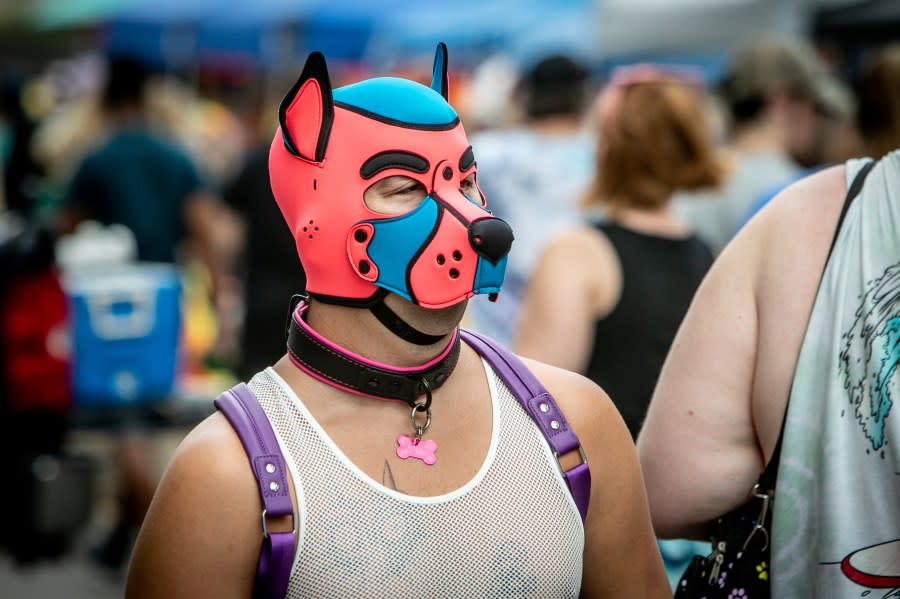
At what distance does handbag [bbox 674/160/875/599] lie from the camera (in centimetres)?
206

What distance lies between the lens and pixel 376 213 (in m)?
1.87

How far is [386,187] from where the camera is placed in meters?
1.88

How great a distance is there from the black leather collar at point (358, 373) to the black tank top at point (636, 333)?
143cm

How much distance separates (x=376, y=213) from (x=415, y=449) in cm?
38

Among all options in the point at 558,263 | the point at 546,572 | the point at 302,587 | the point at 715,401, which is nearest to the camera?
the point at 302,587

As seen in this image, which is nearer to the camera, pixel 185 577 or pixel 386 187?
pixel 185 577

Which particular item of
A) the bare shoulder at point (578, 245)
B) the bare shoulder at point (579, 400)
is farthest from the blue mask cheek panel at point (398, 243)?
the bare shoulder at point (578, 245)

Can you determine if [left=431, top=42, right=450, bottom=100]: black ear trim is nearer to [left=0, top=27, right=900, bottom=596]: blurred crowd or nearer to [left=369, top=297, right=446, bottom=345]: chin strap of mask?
[left=369, top=297, right=446, bottom=345]: chin strap of mask

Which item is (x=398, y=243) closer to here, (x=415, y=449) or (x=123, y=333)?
(x=415, y=449)

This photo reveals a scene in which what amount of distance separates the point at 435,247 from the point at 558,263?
148cm

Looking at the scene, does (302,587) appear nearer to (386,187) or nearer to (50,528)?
(386,187)

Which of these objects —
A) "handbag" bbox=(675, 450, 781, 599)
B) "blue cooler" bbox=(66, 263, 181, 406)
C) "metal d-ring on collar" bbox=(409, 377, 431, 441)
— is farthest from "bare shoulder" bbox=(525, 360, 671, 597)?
"blue cooler" bbox=(66, 263, 181, 406)

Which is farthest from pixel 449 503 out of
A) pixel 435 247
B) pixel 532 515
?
pixel 435 247

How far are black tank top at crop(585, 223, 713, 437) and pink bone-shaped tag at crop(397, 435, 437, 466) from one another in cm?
146
